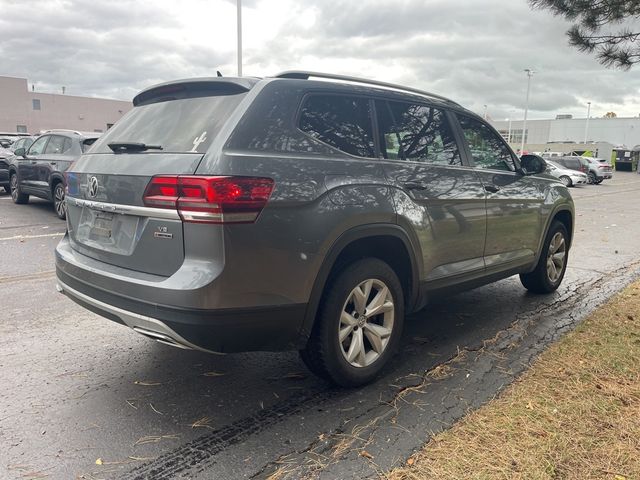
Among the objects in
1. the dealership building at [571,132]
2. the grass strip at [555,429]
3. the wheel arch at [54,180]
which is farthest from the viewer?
the dealership building at [571,132]

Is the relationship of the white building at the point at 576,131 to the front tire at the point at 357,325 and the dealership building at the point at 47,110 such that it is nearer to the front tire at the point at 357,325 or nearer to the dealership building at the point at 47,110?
the dealership building at the point at 47,110

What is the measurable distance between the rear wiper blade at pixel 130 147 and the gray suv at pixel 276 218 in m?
0.01

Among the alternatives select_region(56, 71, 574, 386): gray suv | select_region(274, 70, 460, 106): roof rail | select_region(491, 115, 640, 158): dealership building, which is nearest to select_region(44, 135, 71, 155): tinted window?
select_region(56, 71, 574, 386): gray suv

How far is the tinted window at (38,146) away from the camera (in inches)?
448

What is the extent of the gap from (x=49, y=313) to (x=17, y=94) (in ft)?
202

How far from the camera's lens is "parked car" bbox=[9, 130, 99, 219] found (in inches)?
406

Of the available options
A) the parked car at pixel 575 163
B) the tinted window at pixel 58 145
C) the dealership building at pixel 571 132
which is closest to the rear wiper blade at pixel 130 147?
the tinted window at pixel 58 145

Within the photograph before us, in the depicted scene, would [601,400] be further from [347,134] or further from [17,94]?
[17,94]

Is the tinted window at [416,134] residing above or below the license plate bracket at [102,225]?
above

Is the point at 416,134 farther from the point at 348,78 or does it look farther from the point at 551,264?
the point at 551,264

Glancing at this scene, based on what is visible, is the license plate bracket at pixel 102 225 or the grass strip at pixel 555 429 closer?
the grass strip at pixel 555 429

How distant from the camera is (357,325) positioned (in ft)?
11.2

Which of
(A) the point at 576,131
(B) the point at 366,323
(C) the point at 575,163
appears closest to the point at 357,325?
(B) the point at 366,323

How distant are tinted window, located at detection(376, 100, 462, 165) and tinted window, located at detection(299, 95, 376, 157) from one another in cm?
15
